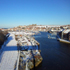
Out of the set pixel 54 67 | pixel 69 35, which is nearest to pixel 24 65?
pixel 54 67

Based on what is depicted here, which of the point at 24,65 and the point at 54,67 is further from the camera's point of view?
the point at 54,67

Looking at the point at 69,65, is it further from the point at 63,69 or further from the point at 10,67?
the point at 10,67

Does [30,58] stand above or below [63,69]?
above

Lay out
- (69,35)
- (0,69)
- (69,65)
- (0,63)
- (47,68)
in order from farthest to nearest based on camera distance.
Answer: (69,35) → (69,65) → (47,68) → (0,63) → (0,69)

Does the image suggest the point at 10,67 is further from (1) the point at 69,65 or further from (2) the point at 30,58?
(1) the point at 69,65

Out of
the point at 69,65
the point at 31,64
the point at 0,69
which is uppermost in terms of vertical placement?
the point at 0,69

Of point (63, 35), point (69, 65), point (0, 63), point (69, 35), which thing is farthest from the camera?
point (63, 35)

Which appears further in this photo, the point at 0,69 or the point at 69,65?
the point at 69,65

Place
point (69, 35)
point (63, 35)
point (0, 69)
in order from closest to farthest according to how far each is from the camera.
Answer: point (0, 69), point (69, 35), point (63, 35)

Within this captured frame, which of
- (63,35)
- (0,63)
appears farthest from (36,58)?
(63,35)
